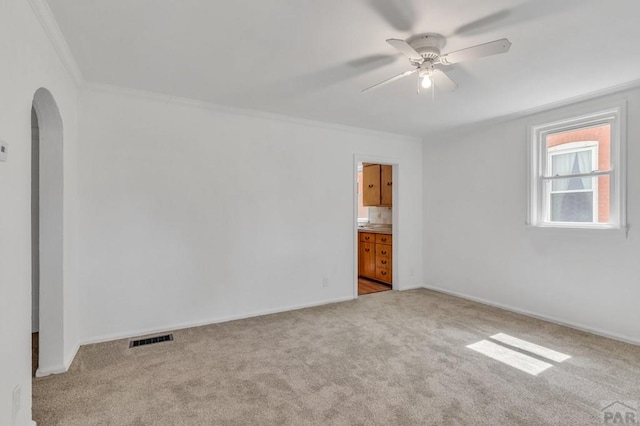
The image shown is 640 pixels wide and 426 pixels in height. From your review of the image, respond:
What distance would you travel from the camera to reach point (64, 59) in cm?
243

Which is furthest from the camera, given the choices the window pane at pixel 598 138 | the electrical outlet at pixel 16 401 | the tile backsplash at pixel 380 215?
the tile backsplash at pixel 380 215

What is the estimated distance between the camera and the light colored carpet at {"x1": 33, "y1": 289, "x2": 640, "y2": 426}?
2.03m

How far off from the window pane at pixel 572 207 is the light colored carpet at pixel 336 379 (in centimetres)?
118

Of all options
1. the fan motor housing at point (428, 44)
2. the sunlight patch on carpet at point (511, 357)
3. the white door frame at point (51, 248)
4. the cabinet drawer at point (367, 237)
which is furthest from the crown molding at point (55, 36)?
the cabinet drawer at point (367, 237)

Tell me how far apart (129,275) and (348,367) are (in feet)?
7.38

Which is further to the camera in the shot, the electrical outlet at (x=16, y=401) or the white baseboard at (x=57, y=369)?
the white baseboard at (x=57, y=369)

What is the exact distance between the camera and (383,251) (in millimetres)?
5582

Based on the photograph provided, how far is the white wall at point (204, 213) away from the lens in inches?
123

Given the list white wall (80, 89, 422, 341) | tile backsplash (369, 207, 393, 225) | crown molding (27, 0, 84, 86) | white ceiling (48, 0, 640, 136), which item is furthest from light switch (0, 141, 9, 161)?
tile backsplash (369, 207, 393, 225)

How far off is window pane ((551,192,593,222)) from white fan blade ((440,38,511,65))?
2.39m

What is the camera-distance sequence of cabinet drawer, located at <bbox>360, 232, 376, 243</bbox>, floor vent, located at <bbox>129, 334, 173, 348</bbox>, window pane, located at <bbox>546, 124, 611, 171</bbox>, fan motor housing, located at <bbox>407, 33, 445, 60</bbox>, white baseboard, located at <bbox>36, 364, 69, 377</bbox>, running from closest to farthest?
fan motor housing, located at <bbox>407, 33, 445, 60</bbox> < white baseboard, located at <bbox>36, 364, 69, 377</bbox> < floor vent, located at <bbox>129, 334, 173, 348</bbox> < window pane, located at <bbox>546, 124, 611, 171</bbox> < cabinet drawer, located at <bbox>360, 232, 376, 243</bbox>

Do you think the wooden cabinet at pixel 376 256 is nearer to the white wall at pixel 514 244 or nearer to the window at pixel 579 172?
the white wall at pixel 514 244

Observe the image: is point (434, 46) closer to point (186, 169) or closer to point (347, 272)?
point (186, 169)

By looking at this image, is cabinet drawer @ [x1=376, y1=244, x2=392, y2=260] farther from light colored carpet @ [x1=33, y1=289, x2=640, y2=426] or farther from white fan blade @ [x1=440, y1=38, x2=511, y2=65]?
white fan blade @ [x1=440, y1=38, x2=511, y2=65]
